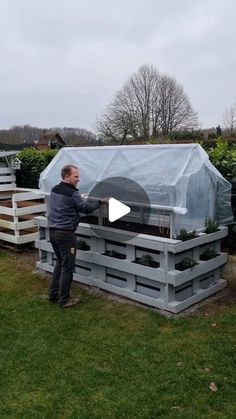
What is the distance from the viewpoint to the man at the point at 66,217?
15.7ft

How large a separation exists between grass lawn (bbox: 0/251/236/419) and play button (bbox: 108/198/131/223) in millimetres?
1068

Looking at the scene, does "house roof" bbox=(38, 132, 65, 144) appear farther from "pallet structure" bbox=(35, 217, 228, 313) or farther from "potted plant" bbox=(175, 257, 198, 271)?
"potted plant" bbox=(175, 257, 198, 271)

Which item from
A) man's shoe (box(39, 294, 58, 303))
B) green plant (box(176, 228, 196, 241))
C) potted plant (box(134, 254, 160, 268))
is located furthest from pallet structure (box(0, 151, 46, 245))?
green plant (box(176, 228, 196, 241))

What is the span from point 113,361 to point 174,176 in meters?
2.14

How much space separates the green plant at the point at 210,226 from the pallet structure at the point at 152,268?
7 centimetres

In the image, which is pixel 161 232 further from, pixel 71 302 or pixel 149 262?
pixel 71 302

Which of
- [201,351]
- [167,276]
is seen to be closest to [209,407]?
[201,351]

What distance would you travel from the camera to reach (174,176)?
467 cm

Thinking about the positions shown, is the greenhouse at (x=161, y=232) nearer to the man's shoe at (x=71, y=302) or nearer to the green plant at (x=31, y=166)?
the man's shoe at (x=71, y=302)

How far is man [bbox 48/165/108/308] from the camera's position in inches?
188

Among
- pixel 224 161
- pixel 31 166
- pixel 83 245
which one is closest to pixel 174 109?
pixel 31 166

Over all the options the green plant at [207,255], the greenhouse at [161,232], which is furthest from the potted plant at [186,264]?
the green plant at [207,255]

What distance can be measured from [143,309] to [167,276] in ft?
1.89

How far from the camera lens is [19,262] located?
7.09 meters
